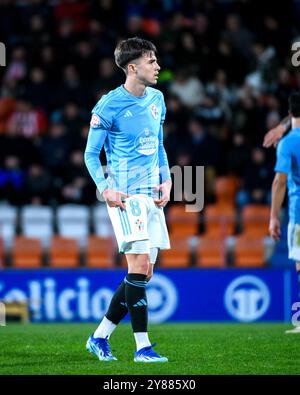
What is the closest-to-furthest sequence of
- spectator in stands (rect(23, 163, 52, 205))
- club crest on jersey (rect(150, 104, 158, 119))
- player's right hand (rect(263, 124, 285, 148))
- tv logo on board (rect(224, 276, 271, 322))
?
club crest on jersey (rect(150, 104, 158, 119))
player's right hand (rect(263, 124, 285, 148))
tv logo on board (rect(224, 276, 271, 322))
spectator in stands (rect(23, 163, 52, 205))

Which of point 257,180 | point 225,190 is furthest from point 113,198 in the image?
point 225,190

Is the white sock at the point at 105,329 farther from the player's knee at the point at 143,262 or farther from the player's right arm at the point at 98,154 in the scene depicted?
the player's right arm at the point at 98,154

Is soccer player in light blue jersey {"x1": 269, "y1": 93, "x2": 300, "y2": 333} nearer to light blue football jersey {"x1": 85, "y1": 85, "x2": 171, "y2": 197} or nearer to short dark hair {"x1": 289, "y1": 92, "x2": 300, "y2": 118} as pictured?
short dark hair {"x1": 289, "y1": 92, "x2": 300, "y2": 118}

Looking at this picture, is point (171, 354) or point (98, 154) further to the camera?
point (171, 354)

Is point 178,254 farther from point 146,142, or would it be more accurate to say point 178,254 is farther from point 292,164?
point 146,142

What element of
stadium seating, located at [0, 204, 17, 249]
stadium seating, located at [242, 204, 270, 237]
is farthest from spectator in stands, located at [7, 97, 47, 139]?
stadium seating, located at [242, 204, 270, 237]

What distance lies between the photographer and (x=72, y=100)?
1764 cm

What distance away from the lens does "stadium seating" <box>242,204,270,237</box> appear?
15094 mm

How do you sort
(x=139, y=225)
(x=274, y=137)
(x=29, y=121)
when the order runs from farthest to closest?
(x=29, y=121) < (x=274, y=137) < (x=139, y=225)

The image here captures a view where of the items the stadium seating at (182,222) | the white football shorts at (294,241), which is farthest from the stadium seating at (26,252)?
the white football shorts at (294,241)

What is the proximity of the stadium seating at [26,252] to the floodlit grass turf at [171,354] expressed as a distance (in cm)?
551

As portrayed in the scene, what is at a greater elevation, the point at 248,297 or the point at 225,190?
the point at 225,190

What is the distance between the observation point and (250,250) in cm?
1514

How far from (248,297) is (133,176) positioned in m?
7.55
